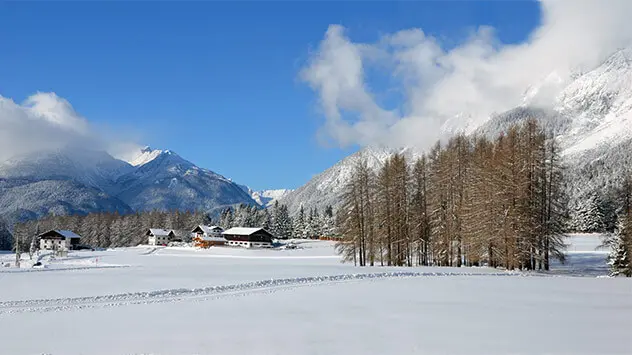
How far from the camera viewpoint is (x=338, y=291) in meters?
24.3

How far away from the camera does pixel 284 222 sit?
138875mm

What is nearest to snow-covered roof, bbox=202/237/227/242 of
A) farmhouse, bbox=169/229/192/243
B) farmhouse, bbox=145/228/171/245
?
farmhouse, bbox=145/228/171/245

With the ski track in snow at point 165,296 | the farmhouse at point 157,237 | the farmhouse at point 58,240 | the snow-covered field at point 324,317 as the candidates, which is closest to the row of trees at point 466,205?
the snow-covered field at point 324,317

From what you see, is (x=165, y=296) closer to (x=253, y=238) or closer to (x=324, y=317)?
(x=324, y=317)

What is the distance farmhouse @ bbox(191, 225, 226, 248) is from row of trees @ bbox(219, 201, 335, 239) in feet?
29.2

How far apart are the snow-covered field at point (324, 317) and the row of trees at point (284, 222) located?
106 m

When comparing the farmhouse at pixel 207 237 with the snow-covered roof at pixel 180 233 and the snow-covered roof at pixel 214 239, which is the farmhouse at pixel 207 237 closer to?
the snow-covered roof at pixel 214 239

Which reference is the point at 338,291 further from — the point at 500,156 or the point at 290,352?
the point at 500,156

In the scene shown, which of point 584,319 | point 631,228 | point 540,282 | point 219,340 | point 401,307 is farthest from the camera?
point 631,228

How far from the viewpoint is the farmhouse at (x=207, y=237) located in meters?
118

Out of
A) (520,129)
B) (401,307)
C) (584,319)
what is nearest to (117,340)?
(401,307)

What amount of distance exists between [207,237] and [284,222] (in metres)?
23.1

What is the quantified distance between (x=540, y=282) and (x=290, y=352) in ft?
68.3

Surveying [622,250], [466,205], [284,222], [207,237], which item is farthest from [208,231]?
[622,250]
